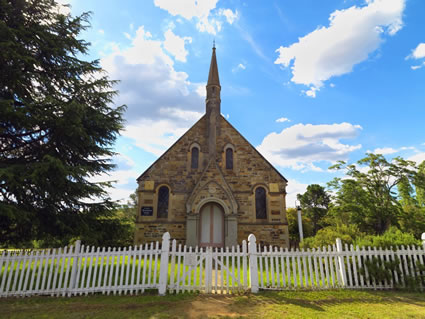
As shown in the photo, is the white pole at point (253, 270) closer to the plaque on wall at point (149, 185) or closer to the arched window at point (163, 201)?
the arched window at point (163, 201)

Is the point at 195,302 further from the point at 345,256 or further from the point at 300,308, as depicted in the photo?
the point at 345,256

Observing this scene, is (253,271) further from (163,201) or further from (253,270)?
(163,201)

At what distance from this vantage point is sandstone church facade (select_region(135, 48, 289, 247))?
47.1 ft

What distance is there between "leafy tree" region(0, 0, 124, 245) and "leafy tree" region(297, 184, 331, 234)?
34015 millimetres

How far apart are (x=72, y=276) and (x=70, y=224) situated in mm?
2263

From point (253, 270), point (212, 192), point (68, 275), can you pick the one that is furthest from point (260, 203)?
point (68, 275)

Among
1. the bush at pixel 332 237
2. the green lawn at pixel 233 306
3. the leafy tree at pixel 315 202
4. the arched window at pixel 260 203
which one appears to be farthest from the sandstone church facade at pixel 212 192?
the leafy tree at pixel 315 202

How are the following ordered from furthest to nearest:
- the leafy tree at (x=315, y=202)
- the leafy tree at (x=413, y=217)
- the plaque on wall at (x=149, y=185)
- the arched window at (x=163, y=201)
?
the leafy tree at (x=315, y=202), the leafy tree at (x=413, y=217), the plaque on wall at (x=149, y=185), the arched window at (x=163, y=201)

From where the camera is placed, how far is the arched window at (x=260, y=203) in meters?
15.3

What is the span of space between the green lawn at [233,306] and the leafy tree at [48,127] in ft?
8.72

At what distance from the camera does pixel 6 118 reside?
7598mm

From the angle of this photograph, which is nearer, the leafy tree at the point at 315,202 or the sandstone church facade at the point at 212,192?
the sandstone church facade at the point at 212,192

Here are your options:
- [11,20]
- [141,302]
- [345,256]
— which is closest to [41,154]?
[11,20]

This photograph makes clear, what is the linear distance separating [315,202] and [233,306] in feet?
119
